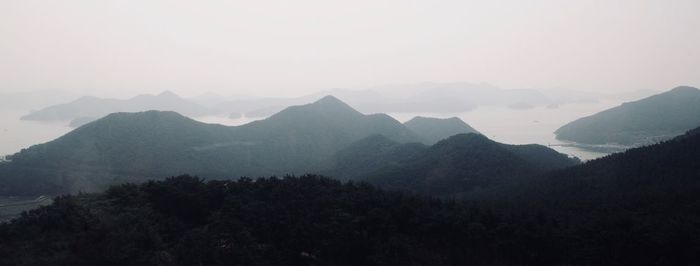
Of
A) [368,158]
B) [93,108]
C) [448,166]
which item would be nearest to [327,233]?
[448,166]

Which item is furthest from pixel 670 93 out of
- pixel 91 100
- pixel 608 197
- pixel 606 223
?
pixel 91 100

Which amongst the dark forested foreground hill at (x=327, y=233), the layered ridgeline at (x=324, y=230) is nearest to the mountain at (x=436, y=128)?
the layered ridgeline at (x=324, y=230)

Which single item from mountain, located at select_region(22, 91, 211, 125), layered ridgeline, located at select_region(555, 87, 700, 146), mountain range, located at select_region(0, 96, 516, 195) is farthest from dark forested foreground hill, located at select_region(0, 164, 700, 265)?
mountain, located at select_region(22, 91, 211, 125)

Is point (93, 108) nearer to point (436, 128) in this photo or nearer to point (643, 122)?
point (436, 128)

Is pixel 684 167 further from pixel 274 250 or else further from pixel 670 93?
pixel 670 93

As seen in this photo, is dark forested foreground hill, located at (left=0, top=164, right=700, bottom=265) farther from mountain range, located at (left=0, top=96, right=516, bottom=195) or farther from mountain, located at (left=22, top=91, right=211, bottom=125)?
mountain, located at (left=22, top=91, right=211, bottom=125)

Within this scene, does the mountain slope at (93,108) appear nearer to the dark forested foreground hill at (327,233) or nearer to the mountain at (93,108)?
the mountain at (93,108)
